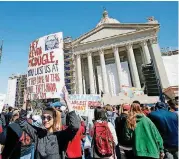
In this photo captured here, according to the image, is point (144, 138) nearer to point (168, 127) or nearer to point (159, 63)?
point (168, 127)

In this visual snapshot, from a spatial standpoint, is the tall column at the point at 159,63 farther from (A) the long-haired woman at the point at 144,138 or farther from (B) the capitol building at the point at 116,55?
(A) the long-haired woman at the point at 144,138

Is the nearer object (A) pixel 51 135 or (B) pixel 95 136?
(A) pixel 51 135

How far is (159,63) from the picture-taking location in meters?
38.6

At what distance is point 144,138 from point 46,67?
3.68 meters

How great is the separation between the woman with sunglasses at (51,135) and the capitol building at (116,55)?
35368mm

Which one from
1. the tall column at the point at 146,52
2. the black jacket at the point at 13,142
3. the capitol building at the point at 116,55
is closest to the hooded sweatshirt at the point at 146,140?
the black jacket at the point at 13,142

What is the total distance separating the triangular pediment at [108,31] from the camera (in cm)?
4150

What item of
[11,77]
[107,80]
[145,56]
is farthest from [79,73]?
[11,77]

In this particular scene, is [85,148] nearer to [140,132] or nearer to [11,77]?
[140,132]

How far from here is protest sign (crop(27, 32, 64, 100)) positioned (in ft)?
18.1

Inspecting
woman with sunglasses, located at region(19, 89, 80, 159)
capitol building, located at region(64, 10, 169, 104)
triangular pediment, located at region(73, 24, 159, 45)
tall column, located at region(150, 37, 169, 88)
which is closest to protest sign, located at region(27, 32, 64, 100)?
woman with sunglasses, located at region(19, 89, 80, 159)

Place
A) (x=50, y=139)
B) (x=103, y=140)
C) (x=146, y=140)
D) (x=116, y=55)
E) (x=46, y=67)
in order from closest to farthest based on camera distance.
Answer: (x=50, y=139) → (x=146, y=140) → (x=103, y=140) → (x=46, y=67) → (x=116, y=55)

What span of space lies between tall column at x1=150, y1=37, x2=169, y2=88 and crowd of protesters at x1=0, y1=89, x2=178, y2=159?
3506 centimetres

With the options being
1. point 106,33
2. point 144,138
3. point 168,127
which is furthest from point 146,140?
point 106,33
